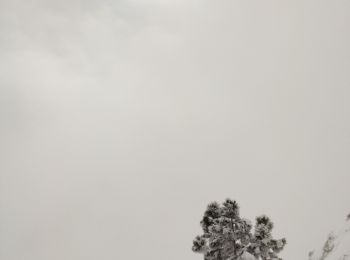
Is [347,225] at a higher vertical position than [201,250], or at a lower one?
higher

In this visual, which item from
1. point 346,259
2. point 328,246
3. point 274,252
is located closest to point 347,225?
point 328,246

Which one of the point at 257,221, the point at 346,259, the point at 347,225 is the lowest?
the point at 346,259

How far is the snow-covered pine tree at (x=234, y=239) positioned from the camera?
26625mm

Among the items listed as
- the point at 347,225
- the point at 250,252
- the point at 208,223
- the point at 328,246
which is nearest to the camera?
the point at 250,252

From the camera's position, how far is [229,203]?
91.5 ft

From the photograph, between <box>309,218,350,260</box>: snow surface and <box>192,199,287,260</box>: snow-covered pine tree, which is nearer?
<box>192,199,287,260</box>: snow-covered pine tree

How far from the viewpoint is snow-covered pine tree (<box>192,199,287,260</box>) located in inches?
1048

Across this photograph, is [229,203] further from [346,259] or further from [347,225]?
[347,225]

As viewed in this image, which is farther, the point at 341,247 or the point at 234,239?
the point at 341,247

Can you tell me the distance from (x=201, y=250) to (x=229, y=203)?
390 centimetres

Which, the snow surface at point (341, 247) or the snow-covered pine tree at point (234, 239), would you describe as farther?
the snow surface at point (341, 247)

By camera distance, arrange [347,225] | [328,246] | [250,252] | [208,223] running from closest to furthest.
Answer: [250,252] → [208,223] → [328,246] → [347,225]

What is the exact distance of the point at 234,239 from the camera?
88.6 ft

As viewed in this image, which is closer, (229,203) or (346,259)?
(229,203)
